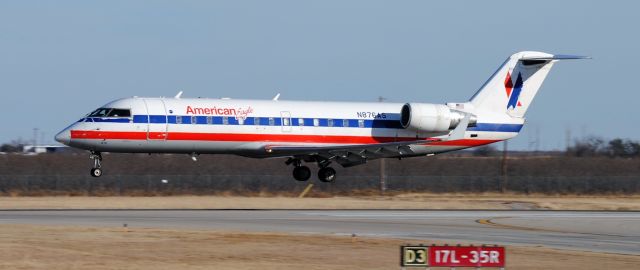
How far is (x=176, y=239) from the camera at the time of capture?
3048 centimetres

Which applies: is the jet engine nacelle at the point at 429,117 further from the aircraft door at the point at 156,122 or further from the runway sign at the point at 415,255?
the runway sign at the point at 415,255

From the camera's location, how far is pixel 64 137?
144ft

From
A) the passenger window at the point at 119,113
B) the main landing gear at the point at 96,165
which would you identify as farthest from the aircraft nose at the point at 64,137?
the passenger window at the point at 119,113

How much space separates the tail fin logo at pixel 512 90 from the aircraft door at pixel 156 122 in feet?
56.1

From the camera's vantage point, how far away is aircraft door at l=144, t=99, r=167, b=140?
145 ft

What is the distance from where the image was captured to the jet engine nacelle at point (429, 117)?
156 feet

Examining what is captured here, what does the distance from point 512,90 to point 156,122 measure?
706 inches

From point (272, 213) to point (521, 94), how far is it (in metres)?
15.8

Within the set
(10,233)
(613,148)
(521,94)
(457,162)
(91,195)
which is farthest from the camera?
(613,148)

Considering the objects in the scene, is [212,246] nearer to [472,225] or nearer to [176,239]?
[176,239]

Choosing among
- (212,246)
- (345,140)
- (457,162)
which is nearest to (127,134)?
(345,140)

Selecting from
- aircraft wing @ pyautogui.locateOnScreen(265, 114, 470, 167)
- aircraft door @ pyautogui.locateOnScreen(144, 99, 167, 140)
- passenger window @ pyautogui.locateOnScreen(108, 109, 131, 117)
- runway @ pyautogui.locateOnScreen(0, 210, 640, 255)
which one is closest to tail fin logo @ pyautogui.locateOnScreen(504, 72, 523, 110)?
aircraft wing @ pyautogui.locateOnScreen(265, 114, 470, 167)

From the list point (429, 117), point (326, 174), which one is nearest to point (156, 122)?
point (326, 174)

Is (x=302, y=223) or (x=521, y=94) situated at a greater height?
(x=521, y=94)
